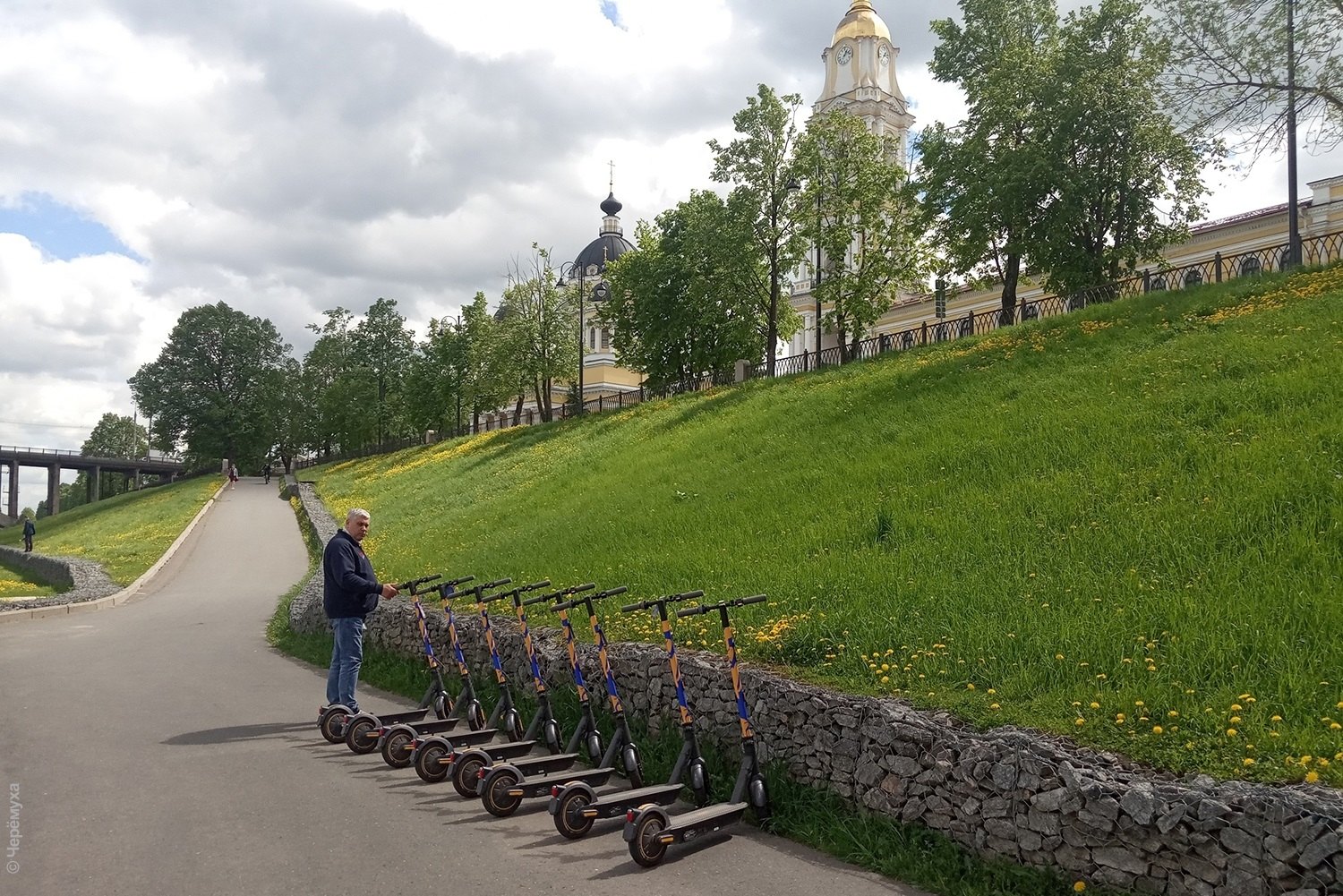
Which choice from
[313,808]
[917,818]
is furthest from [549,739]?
[917,818]

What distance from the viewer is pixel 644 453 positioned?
74.8 feet

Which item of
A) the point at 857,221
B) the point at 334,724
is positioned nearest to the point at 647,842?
the point at 334,724

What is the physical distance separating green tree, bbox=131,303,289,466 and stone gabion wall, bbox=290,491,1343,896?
70182mm

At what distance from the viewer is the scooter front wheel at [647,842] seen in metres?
5.51

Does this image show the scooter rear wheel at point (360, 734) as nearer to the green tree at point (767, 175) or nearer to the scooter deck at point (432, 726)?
→ the scooter deck at point (432, 726)

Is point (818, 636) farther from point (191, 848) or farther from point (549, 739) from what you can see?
point (191, 848)

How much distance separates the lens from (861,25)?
64.1m

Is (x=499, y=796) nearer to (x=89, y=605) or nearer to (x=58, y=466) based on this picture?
(x=89, y=605)

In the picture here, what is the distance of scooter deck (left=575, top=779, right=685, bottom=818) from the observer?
19.7 feet

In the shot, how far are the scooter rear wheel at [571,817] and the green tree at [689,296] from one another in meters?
29.2

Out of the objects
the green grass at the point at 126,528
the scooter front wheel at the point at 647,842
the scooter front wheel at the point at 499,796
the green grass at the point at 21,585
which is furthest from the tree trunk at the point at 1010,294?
the green grass at the point at 21,585

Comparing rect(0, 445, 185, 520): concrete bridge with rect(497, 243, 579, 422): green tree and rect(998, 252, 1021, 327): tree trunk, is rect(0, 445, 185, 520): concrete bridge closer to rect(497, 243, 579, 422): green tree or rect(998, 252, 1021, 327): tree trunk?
rect(497, 243, 579, 422): green tree

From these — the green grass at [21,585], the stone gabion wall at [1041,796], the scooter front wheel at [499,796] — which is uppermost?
the stone gabion wall at [1041,796]

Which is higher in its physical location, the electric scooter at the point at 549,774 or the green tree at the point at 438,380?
the green tree at the point at 438,380
